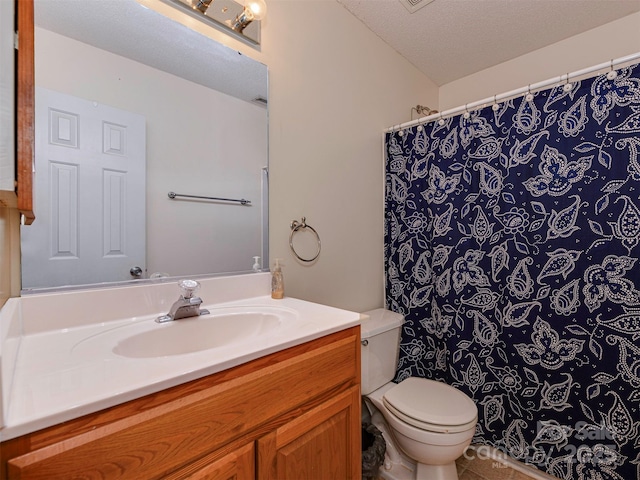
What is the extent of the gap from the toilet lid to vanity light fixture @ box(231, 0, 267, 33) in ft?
5.74

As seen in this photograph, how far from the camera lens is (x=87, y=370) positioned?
23.4 inches

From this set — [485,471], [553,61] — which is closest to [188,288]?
[485,471]

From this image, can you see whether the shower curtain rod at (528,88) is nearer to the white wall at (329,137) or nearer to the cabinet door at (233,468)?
the white wall at (329,137)

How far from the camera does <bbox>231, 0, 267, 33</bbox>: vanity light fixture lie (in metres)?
1.23

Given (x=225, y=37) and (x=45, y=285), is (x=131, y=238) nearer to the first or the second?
(x=45, y=285)

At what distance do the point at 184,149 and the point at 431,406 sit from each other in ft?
4.88

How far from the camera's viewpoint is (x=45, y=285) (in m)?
0.87

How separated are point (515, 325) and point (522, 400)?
1.23ft

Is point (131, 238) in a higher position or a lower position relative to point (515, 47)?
lower

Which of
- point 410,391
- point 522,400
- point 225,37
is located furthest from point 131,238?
→ point 522,400

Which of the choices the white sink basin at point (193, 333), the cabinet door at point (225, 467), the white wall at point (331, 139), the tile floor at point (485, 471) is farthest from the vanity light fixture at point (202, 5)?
the tile floor at point (485, 471)

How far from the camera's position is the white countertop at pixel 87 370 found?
463 millimetres

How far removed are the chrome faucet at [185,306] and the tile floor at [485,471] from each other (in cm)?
151

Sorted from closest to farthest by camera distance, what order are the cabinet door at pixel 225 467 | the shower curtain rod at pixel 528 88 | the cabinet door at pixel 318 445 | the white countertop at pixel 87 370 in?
the white countertop at pixel 87 370, the cabinet door at pixel 225 467, the cabinet door at pixel 318 445, the shower curtain rod at pixel 528 88
